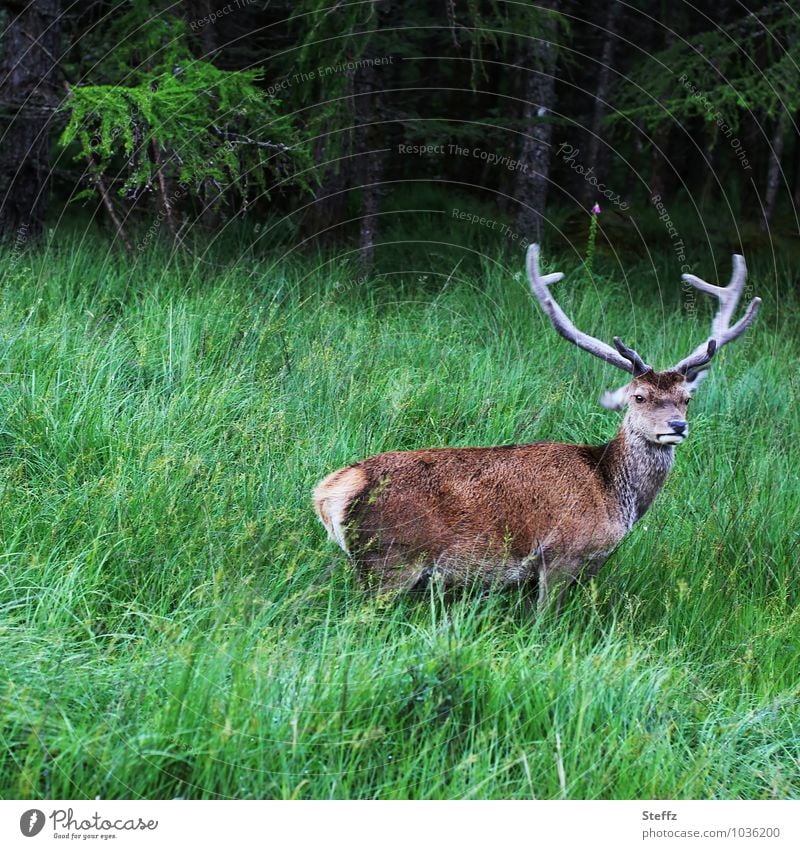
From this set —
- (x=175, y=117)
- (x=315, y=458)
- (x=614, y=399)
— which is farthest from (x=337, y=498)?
(x=175, y=117)

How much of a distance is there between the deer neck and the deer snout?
276 mm

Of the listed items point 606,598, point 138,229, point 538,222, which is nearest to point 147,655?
point 606,598

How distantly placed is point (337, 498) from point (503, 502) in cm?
74

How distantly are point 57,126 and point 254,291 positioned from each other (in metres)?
2.80

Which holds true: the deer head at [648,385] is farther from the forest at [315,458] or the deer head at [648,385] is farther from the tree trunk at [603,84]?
the tree trunk at [603,84]

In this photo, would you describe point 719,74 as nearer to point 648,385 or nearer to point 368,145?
point 368,145

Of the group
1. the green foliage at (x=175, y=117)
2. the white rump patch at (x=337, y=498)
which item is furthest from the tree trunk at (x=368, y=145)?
the white rump patch at (x=337, y=498)

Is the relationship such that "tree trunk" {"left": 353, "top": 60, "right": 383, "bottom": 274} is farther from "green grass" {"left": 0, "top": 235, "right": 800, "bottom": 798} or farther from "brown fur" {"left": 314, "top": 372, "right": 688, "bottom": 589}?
"brown fur" {"left": 314, "top": 372, "right": 688, "bottom": 589}

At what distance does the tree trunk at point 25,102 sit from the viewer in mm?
7504

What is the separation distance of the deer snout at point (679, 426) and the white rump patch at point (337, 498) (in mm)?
1339

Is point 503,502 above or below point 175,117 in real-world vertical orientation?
below

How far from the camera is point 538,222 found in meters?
Result: 9.30

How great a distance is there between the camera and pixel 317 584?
4172mm

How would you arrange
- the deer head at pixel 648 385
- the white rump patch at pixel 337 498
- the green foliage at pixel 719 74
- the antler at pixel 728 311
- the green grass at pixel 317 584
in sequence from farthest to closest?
the green foliage at pixel 719 74, the antler at pixel 728 311, the deer head at pixel 648 385, the white rump patch at pixel 337 498, the green grass at pixel 317 584
